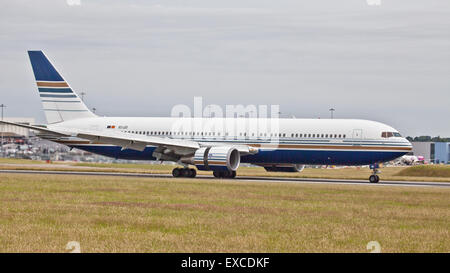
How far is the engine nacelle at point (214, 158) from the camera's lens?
1644 inches

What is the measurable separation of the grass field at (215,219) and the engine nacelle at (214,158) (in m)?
9.05

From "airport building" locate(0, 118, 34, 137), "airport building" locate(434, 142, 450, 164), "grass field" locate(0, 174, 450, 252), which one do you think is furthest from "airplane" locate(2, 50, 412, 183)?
"airport building" locate(434, 142, 450, 164)

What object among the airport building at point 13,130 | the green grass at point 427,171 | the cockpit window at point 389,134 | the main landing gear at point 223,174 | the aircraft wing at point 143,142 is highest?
the airport building at point 13,130

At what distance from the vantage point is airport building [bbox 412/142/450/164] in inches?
5335

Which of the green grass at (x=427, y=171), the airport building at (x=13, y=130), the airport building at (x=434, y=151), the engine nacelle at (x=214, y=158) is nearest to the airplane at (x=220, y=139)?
the engine nacelle at (x=214, y=158)

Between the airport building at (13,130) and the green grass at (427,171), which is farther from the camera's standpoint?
the airport building at (13,130)

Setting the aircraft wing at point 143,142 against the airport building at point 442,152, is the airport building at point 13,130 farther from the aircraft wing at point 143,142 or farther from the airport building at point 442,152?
the aircraft wing at point 143,142

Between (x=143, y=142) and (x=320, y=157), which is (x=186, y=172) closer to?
(x=143, y=142)

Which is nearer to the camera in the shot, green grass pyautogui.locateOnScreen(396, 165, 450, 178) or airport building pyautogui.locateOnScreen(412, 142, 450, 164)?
green grass pyautogui.locateOnScreen(396, 165, 450, 178)

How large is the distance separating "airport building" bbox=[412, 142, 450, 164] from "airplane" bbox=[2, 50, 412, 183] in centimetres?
9357

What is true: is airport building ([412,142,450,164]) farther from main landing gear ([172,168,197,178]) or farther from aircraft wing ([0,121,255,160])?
aircraft wing ([0,121,255,160])

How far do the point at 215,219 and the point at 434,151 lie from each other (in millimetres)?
127427
